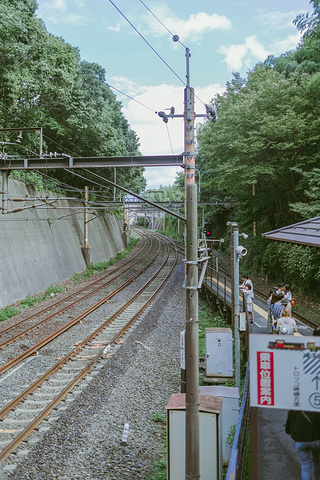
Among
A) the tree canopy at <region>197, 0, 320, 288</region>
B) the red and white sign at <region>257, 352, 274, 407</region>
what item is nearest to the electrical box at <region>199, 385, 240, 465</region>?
the red and white sign at <region>257, 352, 274, 407</region>

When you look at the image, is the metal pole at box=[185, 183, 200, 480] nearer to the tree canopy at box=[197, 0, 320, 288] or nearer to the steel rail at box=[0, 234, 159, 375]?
the steel rail at box=[0, 234, 159, 375]

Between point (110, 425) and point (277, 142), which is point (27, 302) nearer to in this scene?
point (110, 425)

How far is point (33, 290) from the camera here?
2156cm

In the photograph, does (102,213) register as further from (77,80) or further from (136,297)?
(136,297)

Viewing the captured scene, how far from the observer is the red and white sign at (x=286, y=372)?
12.2ft

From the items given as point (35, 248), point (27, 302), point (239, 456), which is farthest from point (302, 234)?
point (35, 248)

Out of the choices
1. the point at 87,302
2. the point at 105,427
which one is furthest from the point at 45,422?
the point at 87,302

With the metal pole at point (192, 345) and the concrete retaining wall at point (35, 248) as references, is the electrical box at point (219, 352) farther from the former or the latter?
the concrete retaining wall at point (35, 248)

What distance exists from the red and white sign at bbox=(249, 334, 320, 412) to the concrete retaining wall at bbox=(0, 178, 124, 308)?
51.7 ft

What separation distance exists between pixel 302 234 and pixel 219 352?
4.95m

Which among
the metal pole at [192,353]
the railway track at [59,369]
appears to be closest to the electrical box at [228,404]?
the metal pole at [192,353]

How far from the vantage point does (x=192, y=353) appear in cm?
554

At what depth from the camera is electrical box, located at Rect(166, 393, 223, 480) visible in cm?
626

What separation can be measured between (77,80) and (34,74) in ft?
16.2
